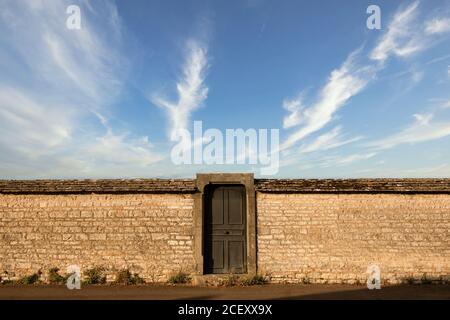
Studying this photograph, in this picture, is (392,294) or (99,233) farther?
(99,233)

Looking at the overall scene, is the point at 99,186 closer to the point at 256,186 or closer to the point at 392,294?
the point at 256,186

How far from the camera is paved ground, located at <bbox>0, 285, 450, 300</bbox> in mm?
8375

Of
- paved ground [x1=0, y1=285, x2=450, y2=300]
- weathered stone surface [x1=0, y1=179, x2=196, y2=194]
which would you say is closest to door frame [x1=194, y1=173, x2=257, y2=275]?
weathered stone surface [x1=0, y1=179, x2=196, y2=194]

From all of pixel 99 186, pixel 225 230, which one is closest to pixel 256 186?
pixel 225 230

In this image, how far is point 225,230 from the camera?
412 inches

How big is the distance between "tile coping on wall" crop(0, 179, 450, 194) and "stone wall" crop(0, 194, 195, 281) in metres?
0.21

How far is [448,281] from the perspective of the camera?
32.2ft

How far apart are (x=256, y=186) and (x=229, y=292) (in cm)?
306

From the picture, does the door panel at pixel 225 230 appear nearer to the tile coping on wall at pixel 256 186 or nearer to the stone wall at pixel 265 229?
the stone wall at pixel 265 229

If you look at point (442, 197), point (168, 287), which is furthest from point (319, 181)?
point (168, 287)

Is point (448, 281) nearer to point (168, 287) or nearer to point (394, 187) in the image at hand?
point (394, 187)

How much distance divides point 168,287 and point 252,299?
2.60 m

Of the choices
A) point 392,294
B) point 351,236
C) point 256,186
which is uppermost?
point 256,186
